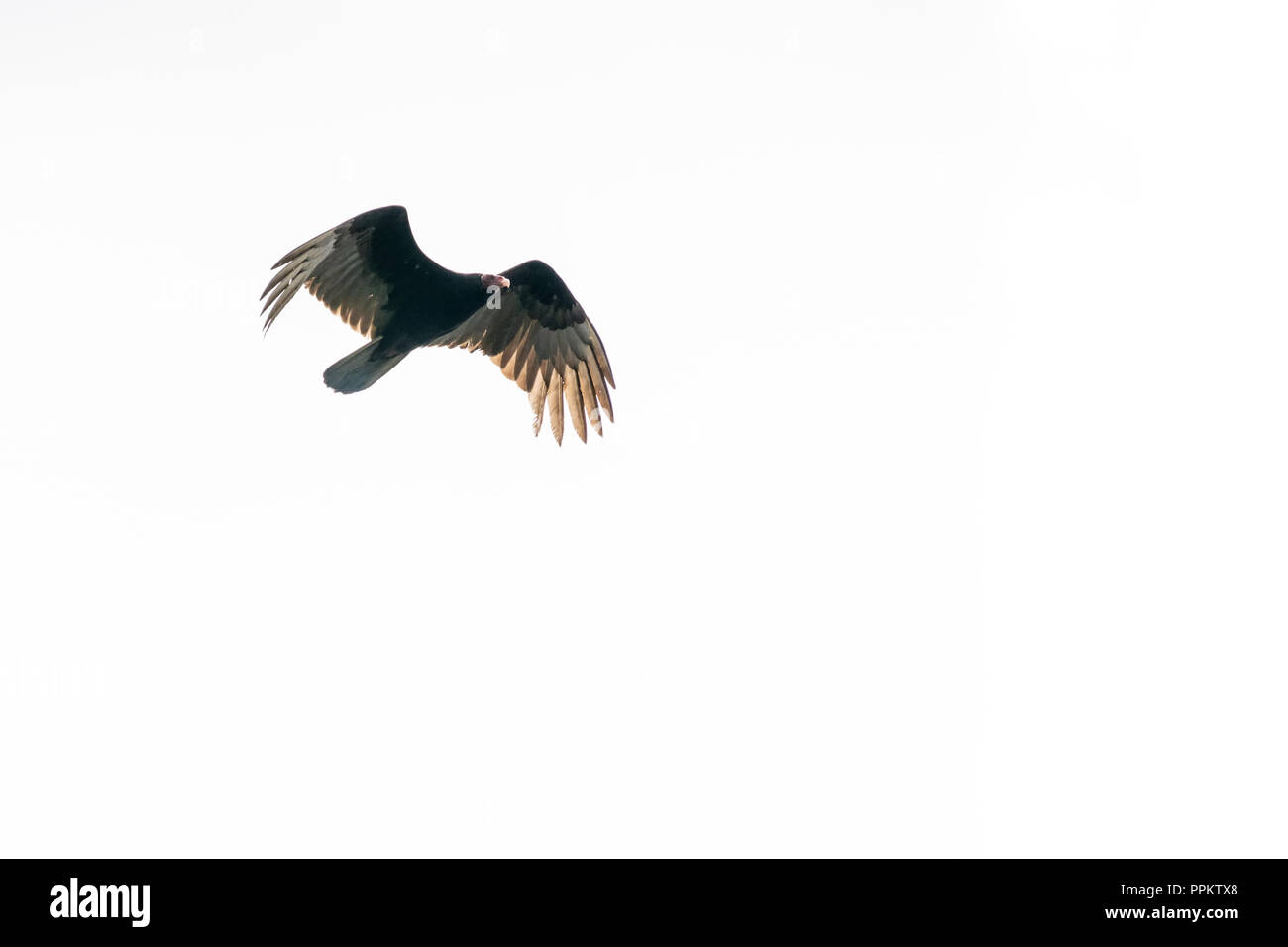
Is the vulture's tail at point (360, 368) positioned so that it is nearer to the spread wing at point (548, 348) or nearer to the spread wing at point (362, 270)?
the spread wing at point (362, 270)

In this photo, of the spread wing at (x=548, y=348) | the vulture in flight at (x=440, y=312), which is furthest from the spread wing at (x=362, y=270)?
the spread wing at (x=548, y=348)

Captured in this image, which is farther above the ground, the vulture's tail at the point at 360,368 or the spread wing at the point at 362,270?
the spread wing at the point at 362,270

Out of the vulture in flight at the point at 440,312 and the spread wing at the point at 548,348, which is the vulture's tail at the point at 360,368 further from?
the spread wing at the point at 548,348

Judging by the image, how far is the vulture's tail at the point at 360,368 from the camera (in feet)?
35.0

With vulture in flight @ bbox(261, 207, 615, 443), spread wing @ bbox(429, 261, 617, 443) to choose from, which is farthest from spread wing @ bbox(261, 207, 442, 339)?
spread wing @ bbox(429, 261, 617, 443)

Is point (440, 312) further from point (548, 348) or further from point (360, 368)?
point (548, 348)

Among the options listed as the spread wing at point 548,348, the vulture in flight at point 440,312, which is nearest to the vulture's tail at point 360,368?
the vulture in flight at point 440,312

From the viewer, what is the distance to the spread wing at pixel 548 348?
39.2ft

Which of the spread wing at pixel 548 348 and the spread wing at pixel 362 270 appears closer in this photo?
the spread wing at pixel 362 270

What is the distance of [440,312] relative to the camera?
11180 mm

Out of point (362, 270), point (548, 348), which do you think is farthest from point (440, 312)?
point (548, 348)

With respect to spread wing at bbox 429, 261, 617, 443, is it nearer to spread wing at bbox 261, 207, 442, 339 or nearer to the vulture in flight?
the vulture in flight

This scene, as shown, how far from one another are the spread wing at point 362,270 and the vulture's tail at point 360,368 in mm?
248
